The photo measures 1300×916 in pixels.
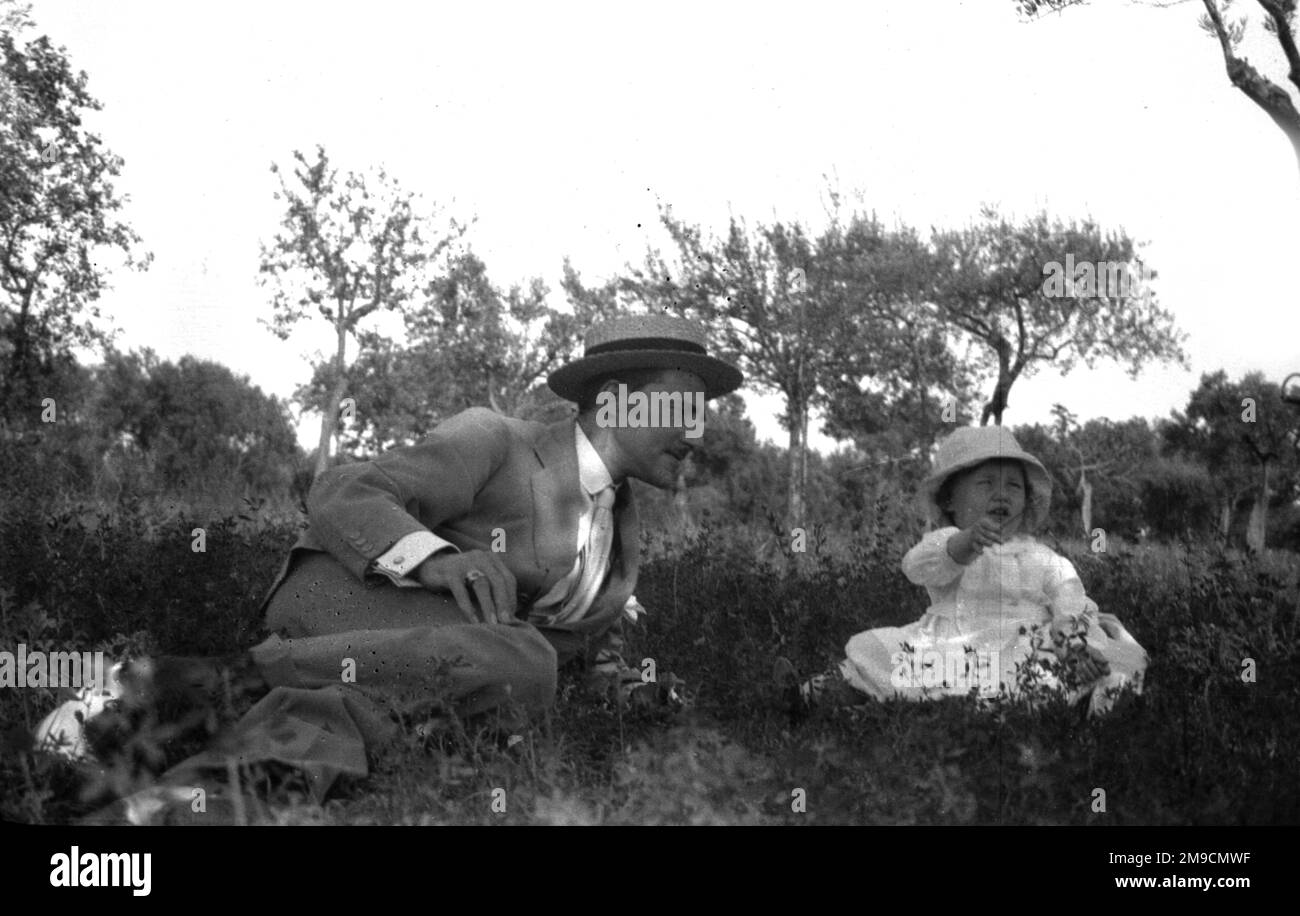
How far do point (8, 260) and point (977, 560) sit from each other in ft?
10.8

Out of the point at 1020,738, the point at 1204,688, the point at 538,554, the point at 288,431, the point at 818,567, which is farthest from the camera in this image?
the point at 818,567

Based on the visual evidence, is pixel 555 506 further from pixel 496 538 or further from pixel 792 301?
pixel 792 301

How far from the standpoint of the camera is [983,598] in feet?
15.0

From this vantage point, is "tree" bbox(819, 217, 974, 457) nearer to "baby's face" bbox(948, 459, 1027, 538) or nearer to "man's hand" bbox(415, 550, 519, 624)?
"baby's face" bbox(948, 459, 1027, 538)

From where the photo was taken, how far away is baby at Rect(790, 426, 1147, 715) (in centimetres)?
433

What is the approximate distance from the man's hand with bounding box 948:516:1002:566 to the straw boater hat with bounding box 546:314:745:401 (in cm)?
85

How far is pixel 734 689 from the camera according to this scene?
14.1 feet

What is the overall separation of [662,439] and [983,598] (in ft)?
4.18

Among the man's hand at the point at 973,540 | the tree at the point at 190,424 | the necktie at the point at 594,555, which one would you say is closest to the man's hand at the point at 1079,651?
the man's hand at the point at 973,540

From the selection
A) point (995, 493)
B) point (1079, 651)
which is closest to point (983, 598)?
point (995, 493)

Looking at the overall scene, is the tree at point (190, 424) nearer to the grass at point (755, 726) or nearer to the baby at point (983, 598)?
the grass at point (755, 726)
